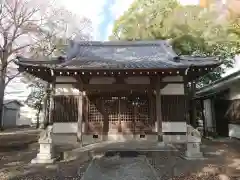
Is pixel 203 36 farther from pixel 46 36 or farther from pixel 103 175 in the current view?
pixel 103 175

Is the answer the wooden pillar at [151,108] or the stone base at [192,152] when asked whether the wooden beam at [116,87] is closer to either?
the wooden pillar at [151,108]

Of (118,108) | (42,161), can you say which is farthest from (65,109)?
(42,161)

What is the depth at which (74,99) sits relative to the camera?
10.9m

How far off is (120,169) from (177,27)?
649 inches

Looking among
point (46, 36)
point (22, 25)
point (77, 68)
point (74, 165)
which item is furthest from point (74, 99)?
point (46, 36)

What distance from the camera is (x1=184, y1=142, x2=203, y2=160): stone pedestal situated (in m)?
8.21

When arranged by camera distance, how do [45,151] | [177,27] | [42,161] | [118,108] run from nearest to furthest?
[42,161] < [45,151] < [118,108] < [177,27]

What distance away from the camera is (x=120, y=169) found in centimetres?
683

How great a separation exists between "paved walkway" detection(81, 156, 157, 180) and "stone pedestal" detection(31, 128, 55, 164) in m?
1.67

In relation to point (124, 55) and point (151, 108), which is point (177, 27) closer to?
point (124, 55)

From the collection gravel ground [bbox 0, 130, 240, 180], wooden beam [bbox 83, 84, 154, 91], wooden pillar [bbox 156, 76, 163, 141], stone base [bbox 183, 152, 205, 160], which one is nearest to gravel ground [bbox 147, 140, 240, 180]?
gravel ground [bbox 0, 130, 240, 180]

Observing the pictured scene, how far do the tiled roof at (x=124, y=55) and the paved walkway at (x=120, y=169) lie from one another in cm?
388

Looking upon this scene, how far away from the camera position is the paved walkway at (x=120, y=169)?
5992mm

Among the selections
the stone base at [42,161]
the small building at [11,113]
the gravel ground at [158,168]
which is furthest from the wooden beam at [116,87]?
the small building at [11,113]
